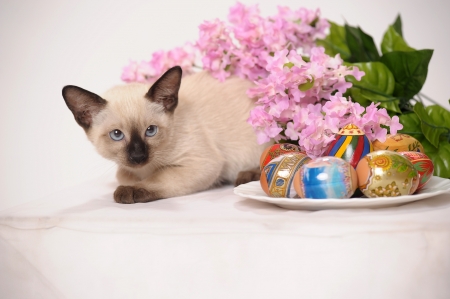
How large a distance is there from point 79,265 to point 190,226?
30cm

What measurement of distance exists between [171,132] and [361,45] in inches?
40.3

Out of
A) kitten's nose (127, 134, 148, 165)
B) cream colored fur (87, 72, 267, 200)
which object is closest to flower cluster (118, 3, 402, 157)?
cream colored fur (87, 72, 267, 200)

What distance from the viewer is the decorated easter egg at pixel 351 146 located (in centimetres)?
134

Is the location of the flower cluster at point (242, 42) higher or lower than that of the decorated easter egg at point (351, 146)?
higher

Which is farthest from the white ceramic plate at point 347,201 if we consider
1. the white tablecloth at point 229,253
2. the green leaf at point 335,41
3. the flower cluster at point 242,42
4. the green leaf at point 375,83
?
the green leaf at point 335,41

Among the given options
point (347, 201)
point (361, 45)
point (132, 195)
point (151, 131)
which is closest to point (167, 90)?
point (151, 131)

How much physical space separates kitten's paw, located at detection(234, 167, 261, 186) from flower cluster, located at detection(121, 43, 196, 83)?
0.63 metres

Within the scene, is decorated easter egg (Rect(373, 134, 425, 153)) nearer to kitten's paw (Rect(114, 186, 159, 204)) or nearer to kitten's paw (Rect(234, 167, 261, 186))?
kitten's paw (Rect(234, 167, 261, 186))

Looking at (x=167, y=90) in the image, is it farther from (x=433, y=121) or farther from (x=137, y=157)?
(x=433, y=121)

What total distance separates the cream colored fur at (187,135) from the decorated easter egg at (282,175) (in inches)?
15.7

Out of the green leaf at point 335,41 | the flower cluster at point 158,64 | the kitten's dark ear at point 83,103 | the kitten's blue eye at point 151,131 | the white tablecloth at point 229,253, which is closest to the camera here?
the white tablecloth at point 229,253

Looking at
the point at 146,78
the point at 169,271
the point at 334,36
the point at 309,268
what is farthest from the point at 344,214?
the point at 334,36

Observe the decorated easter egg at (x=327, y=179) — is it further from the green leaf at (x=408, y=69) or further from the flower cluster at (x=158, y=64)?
the flower cluster at (x=158, y=64)

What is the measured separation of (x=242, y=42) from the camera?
1964 millimetres
